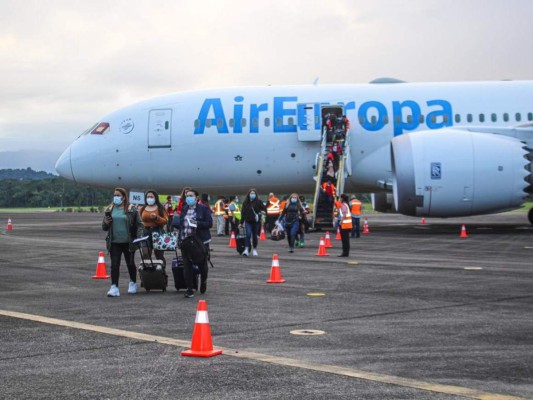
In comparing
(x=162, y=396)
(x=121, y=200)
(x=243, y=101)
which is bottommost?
(x=162, y=396)

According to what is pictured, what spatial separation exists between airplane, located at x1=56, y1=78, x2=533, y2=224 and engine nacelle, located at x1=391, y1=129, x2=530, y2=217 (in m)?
1.57

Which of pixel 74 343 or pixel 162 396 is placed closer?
pixel 162 396

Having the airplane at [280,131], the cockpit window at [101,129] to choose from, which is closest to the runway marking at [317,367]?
the airplane at [280,131]

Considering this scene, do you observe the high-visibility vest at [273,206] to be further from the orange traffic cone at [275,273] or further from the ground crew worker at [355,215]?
the orange traffic cone at [275,273]

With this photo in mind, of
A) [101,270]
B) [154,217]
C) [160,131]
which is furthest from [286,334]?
[160,131]

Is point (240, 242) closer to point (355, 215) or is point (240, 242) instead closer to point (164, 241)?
point (164, 241)

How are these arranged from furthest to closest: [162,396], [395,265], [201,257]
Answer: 1. [395,265]
2. [201,257]
3. [162,396]

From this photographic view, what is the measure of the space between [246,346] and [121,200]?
5863mm

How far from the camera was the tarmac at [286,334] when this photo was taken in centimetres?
720

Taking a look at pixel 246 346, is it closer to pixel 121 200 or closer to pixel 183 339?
pixel 183 339

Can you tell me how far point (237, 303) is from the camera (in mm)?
12719

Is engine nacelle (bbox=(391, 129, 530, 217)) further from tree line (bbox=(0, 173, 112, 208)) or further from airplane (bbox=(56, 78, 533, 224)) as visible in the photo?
tree line (bbox=(0, 173, 112, 208))

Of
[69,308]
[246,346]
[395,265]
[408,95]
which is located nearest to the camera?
[246,346]

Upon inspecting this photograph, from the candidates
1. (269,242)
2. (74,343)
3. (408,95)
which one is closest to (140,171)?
(269,242)
